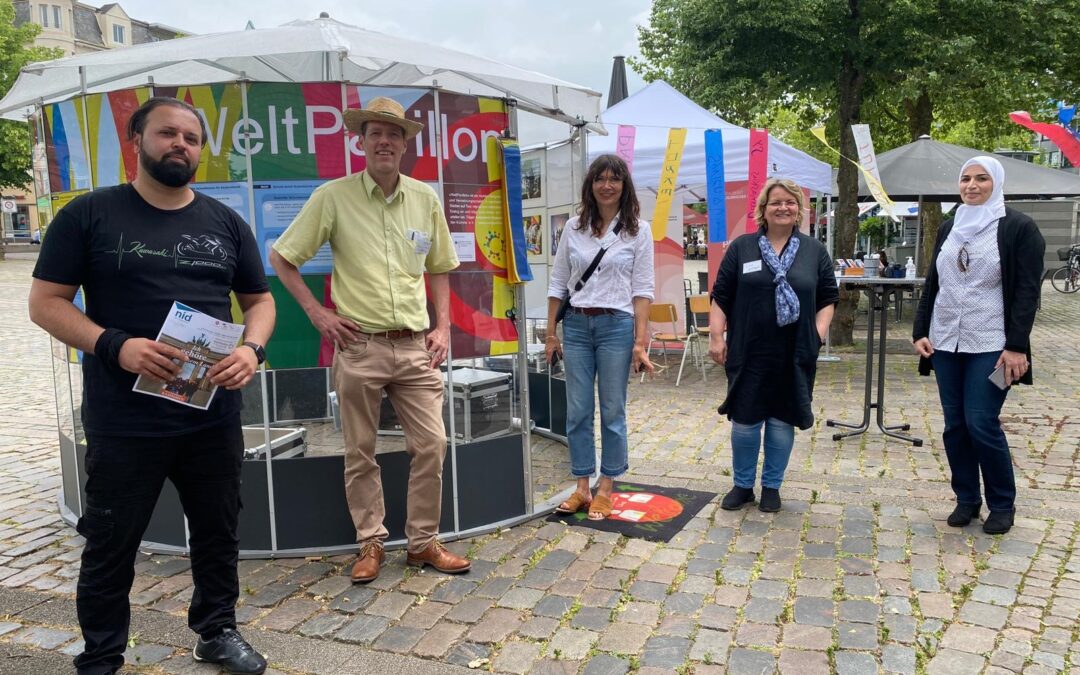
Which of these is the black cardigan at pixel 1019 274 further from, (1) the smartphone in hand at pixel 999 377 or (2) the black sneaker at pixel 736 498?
(2) the black sneaker at pixel 736 498

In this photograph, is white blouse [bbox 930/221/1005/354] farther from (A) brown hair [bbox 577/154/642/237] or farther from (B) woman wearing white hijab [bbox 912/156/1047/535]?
(A) brown hair [bbox 577/154/642/237]

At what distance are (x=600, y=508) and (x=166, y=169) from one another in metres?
2.87

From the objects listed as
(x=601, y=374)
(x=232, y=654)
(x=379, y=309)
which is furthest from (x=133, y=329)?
(x=601, y=374)

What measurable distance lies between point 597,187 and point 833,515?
2.21 metres

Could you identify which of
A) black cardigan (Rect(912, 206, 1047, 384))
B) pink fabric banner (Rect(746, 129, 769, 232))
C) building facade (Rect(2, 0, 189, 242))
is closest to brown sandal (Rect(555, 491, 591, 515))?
black cardigan (Rect(912, 206, 1047, 384))

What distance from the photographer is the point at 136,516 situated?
2.62m

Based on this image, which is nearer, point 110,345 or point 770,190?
point 110,345

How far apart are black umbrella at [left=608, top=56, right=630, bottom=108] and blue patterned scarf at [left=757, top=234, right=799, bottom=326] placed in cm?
856

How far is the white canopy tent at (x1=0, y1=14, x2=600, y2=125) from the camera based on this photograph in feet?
11.7

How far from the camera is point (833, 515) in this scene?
14.6ft

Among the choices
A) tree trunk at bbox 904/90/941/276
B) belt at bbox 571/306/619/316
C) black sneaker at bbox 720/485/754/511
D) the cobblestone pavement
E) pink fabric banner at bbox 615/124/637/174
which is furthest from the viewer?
tree trunk at bbox 904/90/941/276

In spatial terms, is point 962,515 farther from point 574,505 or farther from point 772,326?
point 574,505

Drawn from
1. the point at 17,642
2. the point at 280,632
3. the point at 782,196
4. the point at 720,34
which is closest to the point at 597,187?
the point at 782,196

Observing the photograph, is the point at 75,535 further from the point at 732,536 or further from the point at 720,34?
the point at 720,34
